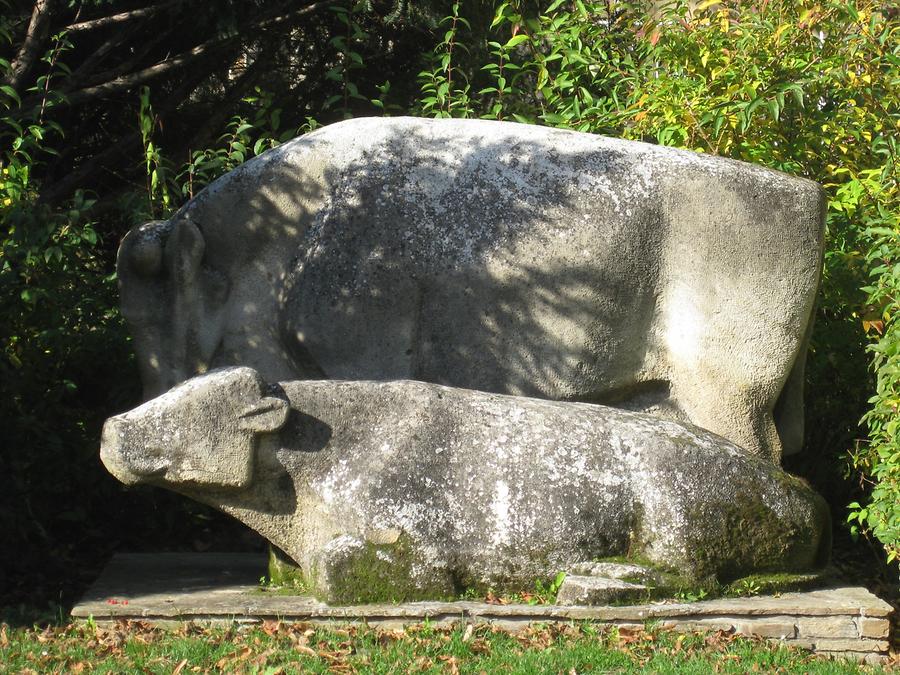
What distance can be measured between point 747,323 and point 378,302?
1622mm

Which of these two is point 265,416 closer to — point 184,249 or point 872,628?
point 184,249

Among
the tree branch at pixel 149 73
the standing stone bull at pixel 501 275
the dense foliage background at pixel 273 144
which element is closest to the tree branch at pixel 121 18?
the dense foliage background at pixel 273 144

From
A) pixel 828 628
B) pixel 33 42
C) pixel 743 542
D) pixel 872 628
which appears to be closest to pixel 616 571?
pixel 743 542

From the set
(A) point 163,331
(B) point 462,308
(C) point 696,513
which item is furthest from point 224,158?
(C) point 696,513

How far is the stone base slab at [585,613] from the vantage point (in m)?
4.52

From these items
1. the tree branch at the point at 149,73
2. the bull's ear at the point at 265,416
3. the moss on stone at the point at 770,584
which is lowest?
the moss on stone at the point at 770,584

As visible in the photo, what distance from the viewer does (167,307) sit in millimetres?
5441

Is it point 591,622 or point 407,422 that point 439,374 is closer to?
point 407,422

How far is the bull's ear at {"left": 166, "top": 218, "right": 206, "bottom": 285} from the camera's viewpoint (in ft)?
17.7

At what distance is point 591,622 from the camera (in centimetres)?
452

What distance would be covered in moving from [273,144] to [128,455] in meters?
3.07

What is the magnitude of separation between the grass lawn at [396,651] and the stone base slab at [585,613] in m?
0.05

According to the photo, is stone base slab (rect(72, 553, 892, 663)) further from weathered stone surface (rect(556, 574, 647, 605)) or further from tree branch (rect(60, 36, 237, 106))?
tree branch (rect(60, 36, 237, 106))

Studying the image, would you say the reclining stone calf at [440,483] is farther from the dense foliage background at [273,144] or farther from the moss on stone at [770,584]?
the dense foliage background at [273,144]
